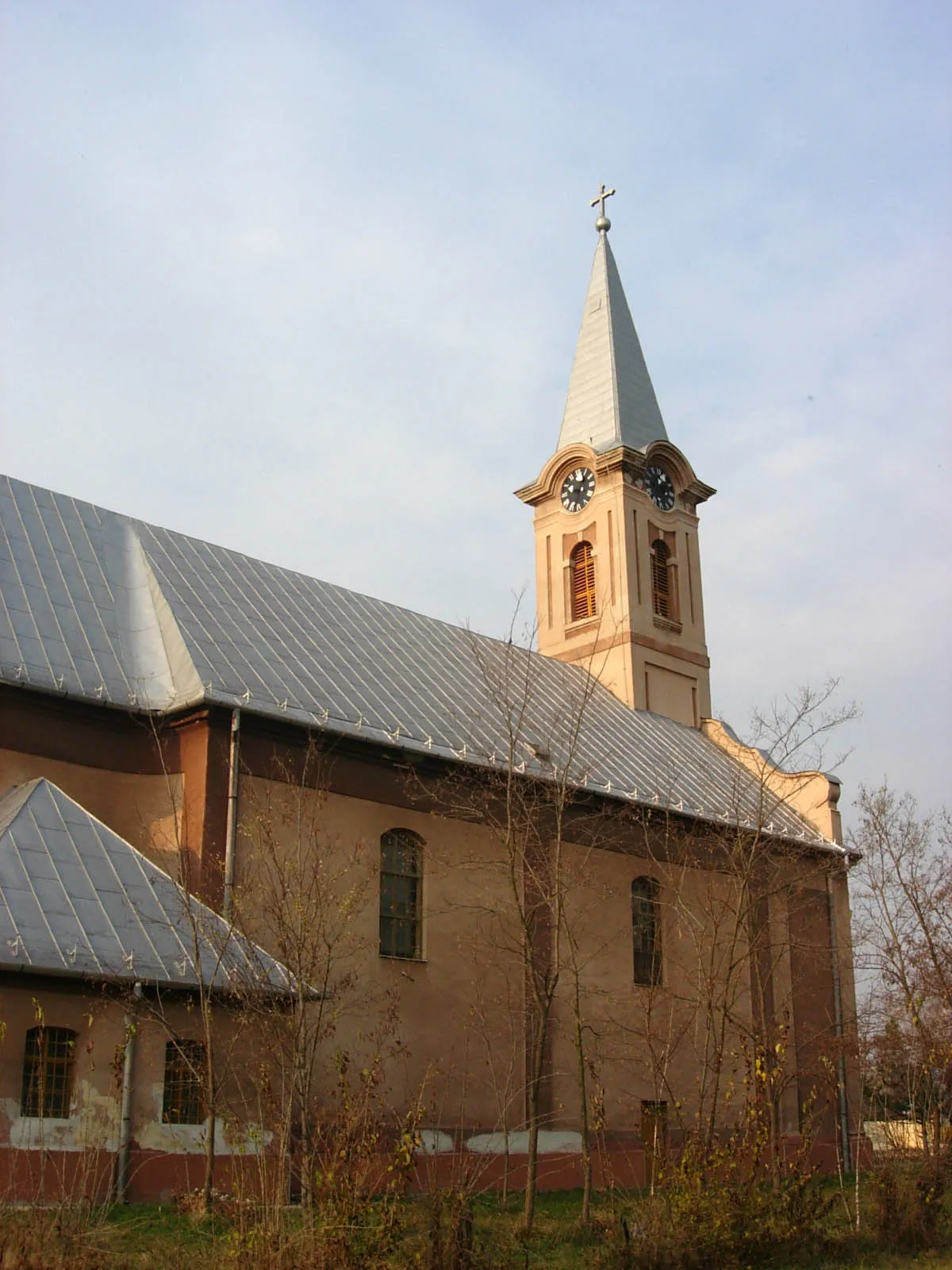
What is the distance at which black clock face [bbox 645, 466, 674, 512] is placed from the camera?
3566 centimetres

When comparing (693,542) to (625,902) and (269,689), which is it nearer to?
(625,902)

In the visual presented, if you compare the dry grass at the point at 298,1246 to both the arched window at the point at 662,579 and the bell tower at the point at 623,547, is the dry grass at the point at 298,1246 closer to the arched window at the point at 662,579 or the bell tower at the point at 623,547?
the bell tower at the point at 623,547

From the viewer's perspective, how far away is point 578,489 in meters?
35.8

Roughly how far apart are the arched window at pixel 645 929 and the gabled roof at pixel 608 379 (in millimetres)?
12942

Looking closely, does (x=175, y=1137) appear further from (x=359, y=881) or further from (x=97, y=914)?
(x=359, y=881)

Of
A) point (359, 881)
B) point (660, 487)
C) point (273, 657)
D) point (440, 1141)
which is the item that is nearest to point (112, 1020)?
point (359, 881)

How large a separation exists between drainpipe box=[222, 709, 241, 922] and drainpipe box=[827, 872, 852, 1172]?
39.8 ft

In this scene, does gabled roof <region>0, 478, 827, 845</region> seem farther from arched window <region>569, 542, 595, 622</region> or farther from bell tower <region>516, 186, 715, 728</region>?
arched window <region>569, 542, 595, 622</region>

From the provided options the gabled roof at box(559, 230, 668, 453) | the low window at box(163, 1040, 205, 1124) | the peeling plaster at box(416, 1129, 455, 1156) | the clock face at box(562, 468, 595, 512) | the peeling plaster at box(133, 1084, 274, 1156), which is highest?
the gabled roof at box(559, 230, 668, 453)

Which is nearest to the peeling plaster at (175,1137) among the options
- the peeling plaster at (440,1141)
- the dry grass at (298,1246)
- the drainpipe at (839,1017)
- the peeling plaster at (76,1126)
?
the peeling plaster at (76,1126)

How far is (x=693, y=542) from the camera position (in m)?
36.4

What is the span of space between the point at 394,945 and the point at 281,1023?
221 inches

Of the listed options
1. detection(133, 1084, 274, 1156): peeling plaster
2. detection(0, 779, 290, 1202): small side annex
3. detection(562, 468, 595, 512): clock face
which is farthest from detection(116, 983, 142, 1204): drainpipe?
detection(562, 468, 595, 512): clock face

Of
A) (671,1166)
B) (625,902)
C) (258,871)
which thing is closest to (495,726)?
(625,902)
